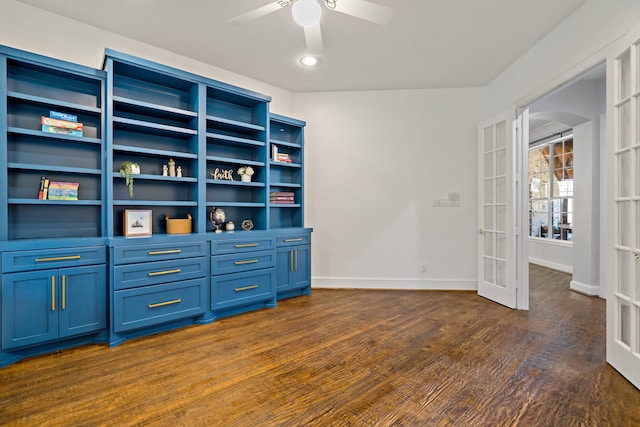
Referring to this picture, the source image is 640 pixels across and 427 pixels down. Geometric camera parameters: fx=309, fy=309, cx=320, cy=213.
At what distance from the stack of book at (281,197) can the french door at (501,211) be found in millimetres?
2636

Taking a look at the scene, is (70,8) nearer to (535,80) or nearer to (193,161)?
(193,161)

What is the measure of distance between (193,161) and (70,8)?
1627 millimetres

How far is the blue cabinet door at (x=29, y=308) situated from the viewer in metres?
2.29

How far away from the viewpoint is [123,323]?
8.82 ft

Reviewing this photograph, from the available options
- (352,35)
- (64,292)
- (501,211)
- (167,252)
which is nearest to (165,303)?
(167,252)

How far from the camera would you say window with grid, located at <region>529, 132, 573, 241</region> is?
6.20 meters

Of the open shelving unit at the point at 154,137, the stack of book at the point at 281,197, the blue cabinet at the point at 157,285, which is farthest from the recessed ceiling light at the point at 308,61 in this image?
the blue cabinet at the point at 157,285

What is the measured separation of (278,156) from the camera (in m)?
4.27

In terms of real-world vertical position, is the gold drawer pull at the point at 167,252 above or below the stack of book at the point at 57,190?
below

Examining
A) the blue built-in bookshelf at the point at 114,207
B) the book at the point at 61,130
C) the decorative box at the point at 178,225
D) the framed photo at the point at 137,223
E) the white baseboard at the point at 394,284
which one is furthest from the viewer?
the white baseboard at the point at 394,284

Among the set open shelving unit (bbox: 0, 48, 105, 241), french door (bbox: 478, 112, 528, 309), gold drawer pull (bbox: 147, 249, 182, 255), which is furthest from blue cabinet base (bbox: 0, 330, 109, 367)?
french door (bbox: 478, 112, 528, 309)

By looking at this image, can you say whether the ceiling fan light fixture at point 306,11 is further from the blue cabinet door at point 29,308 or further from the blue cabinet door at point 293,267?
the blue cabinet door at point 29,308

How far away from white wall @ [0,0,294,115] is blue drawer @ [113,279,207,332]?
88.9 inches

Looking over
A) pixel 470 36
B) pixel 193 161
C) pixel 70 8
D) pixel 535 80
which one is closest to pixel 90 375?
pixel 193 161
